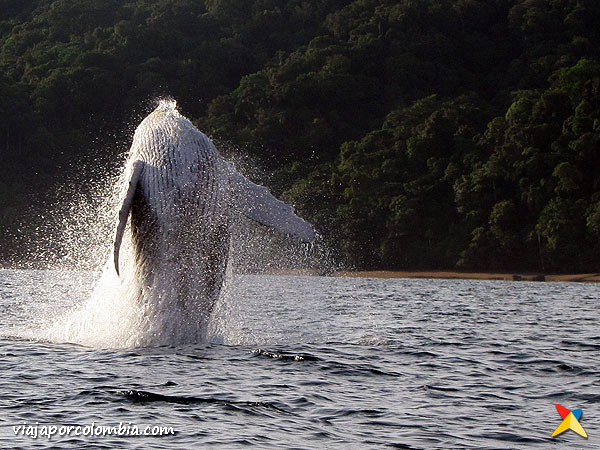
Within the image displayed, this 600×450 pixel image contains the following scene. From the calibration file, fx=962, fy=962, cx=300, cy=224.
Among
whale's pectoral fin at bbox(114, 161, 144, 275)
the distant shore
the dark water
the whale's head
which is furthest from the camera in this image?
the distant shore

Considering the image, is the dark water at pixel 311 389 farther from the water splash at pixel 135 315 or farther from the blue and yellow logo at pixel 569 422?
the water splash at pixel 135 315

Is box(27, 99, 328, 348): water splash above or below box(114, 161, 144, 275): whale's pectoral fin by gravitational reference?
below

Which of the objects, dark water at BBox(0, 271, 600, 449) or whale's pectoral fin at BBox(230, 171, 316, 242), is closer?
dark water at BBox(0, 271, 600, 449)

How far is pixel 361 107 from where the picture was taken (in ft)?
373

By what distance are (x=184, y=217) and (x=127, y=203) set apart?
1367 millimetres

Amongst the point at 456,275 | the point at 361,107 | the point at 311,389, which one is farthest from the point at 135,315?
the point at 361,107

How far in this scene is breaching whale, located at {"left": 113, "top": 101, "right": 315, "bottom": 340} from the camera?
574 inches

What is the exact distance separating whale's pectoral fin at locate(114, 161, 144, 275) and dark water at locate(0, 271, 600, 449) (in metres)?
1.71

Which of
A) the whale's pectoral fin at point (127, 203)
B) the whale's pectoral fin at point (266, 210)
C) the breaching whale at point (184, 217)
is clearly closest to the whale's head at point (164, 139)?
the breaching whale at point (184, 217)

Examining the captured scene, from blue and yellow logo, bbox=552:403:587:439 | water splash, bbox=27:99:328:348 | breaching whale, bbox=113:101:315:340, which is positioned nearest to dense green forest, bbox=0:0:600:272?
water splash, bbox=27:99:328:348

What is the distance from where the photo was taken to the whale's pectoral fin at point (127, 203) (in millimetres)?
13141

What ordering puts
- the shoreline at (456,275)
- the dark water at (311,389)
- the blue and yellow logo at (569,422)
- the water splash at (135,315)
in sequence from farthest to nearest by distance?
the shoreline at (456,275)
the water splash at (135,315)
the blue and yellow logo at (569,422)
the dark water at (311,389)

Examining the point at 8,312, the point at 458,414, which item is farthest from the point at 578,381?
the point at 8,312

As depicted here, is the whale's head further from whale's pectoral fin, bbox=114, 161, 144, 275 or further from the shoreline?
the shoreline
